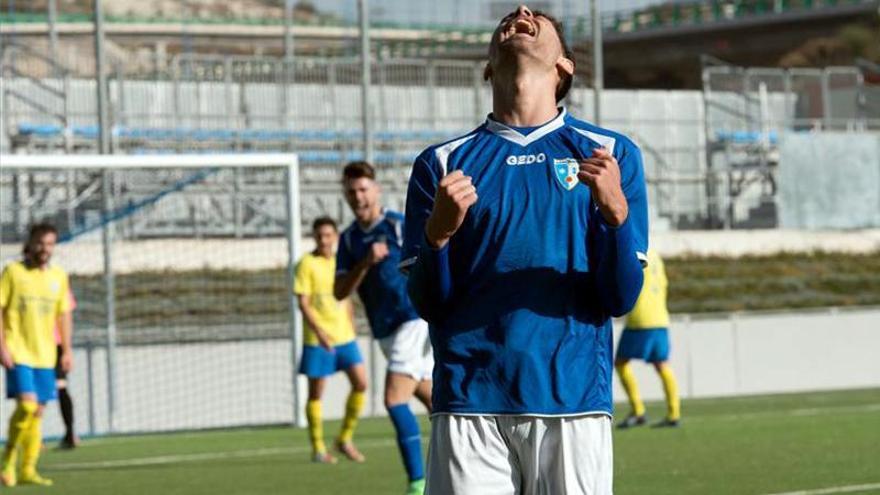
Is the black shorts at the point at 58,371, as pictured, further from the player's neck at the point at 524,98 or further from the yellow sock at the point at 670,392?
the player's neck at the point at 524,98

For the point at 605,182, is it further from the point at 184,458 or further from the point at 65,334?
the point at 184,458

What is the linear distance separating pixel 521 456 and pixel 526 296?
1.39 feet

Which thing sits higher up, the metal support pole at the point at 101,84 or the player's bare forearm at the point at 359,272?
the metal support pole at the point at 101,84

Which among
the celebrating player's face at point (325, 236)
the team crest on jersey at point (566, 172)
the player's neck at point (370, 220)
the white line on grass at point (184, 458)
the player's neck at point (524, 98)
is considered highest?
the player's neck at point (524, 98)

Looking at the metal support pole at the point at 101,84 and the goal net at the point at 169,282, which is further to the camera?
the metal support pole at the point at 101,84

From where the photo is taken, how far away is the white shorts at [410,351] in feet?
38.9

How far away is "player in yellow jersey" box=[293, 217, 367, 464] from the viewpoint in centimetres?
1497

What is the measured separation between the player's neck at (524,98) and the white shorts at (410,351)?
675 centimetres

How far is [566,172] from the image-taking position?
16.4 ft

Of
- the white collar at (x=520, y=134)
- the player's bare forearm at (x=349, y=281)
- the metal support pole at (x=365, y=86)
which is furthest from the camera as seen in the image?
the metal support pole at (x=365, y=86)

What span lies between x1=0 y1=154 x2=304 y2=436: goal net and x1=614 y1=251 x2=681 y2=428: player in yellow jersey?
3.45 metres

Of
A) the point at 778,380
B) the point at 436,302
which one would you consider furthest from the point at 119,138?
the point at 436,302

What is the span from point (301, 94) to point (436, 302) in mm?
22327

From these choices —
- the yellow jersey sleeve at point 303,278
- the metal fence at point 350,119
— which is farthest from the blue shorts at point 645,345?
the metal fence at point 350,119
